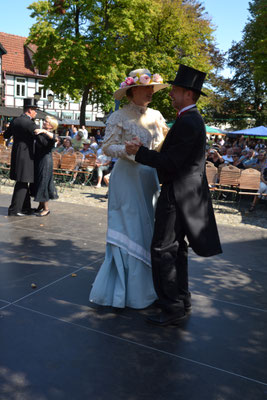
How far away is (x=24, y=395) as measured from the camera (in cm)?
245

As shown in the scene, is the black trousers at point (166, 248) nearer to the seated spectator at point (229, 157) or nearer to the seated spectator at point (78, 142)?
the seated spectator at point (229, 157)

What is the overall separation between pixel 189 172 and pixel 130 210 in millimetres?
682

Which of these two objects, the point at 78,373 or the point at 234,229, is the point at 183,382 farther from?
the point at 234,229

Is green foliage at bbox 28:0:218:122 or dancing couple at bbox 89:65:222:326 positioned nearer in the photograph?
dancing couple at bbox 89:65:222:326

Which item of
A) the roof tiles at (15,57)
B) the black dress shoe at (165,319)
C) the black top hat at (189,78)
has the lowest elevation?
the black dress shoe at (165,319)

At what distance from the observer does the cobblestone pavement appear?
339 inches

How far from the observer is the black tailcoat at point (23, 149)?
716cm

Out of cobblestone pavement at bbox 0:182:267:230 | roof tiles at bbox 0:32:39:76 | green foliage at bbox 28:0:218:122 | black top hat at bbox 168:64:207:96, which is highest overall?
roof tiles at bbox 0:32:39:76

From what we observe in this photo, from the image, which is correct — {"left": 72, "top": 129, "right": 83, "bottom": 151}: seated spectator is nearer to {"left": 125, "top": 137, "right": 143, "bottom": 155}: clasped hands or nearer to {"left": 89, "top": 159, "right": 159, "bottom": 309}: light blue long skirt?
{"left": 89, "top": 159, "right": 159, "bottom": 309}: light blue long skirt

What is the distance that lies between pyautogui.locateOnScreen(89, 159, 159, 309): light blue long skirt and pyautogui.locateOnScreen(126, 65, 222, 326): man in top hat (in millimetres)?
288

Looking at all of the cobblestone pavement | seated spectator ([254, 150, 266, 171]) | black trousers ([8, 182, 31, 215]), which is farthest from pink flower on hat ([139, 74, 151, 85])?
seated spectator ([254, 150, 266, 171])

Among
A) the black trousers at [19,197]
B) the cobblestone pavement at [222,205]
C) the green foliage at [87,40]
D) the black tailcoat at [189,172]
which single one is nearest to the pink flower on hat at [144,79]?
the black tailcoat at [189,172]

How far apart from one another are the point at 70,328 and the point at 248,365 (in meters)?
1.44

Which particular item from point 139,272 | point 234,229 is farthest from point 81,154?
point 139,272
